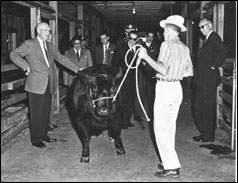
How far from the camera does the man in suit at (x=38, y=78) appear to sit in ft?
16.1

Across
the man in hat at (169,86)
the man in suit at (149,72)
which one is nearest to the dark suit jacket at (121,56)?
the man in suit at (149,72)

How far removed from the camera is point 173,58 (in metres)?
3.52

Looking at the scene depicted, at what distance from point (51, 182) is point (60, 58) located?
2246mm

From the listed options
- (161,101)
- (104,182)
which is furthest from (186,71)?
(104,182)

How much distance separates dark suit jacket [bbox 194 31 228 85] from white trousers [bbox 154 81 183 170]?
1541 millimetres

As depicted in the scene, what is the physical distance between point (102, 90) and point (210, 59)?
1812 mm

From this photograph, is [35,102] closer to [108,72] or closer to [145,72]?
[108,72]

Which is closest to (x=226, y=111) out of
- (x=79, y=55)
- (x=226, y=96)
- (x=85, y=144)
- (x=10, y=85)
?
(x=226, y=96)

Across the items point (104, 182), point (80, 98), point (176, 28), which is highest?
point (176, 28)

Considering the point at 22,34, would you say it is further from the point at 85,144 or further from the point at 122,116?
the point at 85,144

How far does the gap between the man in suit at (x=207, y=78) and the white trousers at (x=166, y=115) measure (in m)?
1.57

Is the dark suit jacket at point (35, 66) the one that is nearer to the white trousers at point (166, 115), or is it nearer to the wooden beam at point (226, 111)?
the white trousers at point (166, 115)

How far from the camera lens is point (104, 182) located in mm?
3643

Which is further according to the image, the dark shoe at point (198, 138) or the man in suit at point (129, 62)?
the man in suit at point (129, 62)
